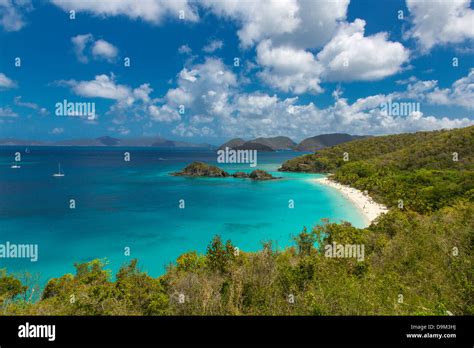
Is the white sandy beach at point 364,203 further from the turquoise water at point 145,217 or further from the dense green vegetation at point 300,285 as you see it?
the dense green vegetation at point 300,285

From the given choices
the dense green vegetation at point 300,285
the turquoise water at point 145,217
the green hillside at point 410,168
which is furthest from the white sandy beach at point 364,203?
the dense green vegetation at point 300,285

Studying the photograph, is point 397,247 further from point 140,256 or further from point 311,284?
point 140,256
